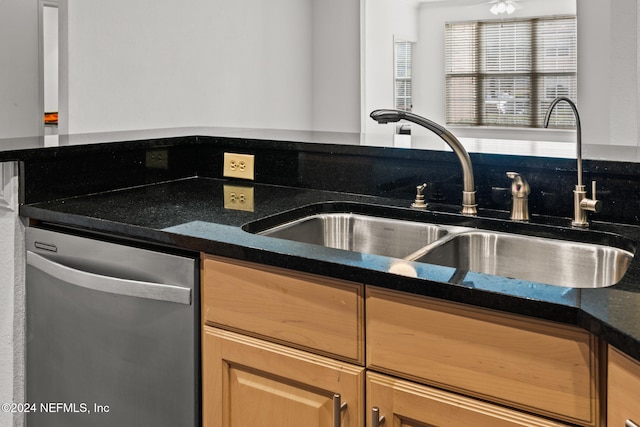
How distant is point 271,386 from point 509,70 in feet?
21.6

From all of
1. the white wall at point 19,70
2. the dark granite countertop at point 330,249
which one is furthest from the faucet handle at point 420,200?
the white wall at point 19,70

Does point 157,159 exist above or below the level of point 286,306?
above

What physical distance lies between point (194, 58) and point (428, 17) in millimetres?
3344

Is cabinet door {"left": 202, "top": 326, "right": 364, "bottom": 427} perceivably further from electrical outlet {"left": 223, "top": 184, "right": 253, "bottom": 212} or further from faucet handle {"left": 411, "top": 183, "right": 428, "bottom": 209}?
faucet handle {"left": 411, "top": 183, "right": 428, "bottom": 209}

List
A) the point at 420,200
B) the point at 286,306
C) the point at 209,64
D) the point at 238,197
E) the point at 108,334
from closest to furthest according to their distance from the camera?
the point at 286,306 < the point at 108,334 < the point at 420,200 < the point at 238,197 < the point at 209,64

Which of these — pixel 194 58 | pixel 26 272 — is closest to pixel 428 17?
pixel 194 58

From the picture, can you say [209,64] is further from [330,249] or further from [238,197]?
[330,249]

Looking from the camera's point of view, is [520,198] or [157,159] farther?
[157,159]

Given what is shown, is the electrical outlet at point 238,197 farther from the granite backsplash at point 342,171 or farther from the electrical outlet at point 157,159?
the electrical outlet at point 157,159

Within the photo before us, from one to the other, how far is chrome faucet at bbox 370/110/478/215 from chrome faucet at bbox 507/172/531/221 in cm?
9

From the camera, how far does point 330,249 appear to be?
1.22 metres

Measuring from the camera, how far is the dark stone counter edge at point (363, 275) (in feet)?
2.86

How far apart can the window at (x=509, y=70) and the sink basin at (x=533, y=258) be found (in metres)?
5.93

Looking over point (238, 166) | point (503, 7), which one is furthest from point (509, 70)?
point (238, 166)
